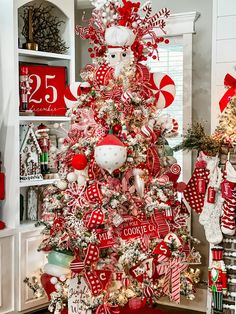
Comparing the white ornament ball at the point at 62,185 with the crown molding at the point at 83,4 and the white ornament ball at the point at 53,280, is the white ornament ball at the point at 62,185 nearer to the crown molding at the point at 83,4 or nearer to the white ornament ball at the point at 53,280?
the white ornament ball at the point at 53,280

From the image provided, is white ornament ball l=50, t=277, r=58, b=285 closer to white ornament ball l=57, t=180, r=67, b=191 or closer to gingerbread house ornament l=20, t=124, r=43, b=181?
white ornament ball l=57, t=180, r=67, b=191

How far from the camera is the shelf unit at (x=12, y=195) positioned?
4.42 meters

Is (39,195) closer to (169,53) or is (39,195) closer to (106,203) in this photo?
(106,203)

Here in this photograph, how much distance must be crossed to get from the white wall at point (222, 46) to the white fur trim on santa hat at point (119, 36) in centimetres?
83

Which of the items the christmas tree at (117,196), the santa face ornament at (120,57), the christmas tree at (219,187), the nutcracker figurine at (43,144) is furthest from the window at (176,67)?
the santa face ornament at (120,57)

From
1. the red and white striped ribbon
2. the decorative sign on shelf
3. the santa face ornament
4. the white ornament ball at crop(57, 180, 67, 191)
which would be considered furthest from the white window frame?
the decorative sign on shelf

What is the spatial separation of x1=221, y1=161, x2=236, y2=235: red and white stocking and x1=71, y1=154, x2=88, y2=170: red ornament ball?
969 mm

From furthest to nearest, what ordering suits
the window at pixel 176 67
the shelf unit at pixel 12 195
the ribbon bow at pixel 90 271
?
the window at pixel 176 67, the shelf unit at pixel 12 195, the ribbon bow at pixel 90 271

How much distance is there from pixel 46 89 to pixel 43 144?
1.53 feet

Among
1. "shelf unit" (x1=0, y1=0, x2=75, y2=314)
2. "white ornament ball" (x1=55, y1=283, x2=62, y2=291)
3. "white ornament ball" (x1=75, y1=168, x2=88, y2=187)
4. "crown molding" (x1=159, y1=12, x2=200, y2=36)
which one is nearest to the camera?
"white ornament ball" (x1=75, y1=168, x2=88, y2=187)

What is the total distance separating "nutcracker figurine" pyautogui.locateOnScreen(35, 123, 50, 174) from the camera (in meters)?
4.79

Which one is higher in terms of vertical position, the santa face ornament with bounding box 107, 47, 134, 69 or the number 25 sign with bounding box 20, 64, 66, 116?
the santa face ornament with bounding box 107, 47, 134, 69

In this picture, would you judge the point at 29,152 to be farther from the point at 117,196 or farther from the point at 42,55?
the point at 117,196

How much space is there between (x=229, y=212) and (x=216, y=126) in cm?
70
